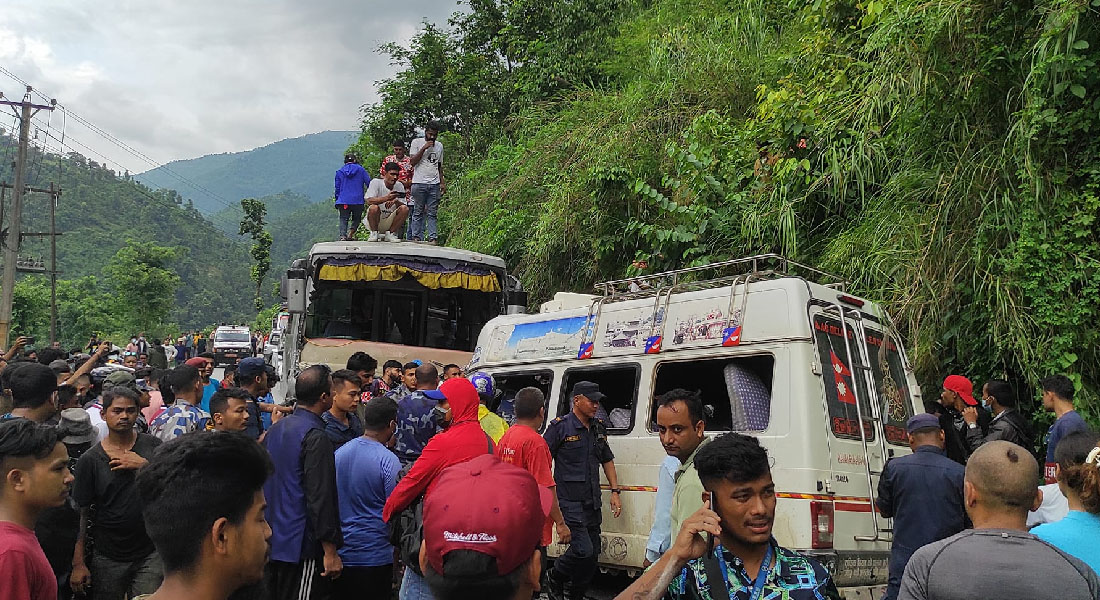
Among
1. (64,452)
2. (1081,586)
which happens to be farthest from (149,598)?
(1081,586)

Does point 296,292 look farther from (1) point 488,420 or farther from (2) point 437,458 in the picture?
(2) point 437,458

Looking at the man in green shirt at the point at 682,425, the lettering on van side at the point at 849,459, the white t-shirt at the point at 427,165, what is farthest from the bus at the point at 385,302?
the man in green shirt at the point at 682,425

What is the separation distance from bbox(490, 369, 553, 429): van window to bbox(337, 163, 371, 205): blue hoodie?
6.68 m

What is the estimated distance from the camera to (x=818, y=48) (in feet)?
36.4

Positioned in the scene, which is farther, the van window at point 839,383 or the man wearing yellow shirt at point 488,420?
the man wearing yellow shirt at point 488,420

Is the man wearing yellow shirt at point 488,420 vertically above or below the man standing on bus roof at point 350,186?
below

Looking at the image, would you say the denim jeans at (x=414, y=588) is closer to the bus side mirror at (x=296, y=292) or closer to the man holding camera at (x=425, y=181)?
the bus side mirror at (x=296, y=292)

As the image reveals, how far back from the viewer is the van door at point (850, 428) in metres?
6.01

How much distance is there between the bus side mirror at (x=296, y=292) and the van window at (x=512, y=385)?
4200 millimetres

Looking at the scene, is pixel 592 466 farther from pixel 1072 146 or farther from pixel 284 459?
pixel 1072 146

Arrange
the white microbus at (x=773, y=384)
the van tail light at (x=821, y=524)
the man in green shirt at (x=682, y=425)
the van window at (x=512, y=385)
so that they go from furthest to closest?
the van window at (x=512, y=385) < the white microbus at (x=773, y=384) < the van tail light at (x=821, y=524) < the man in green shirt at (x=682, y=425)


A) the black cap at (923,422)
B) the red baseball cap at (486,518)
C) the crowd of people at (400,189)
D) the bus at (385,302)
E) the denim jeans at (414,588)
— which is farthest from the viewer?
the crowd of people at (400,189)

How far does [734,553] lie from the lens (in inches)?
105

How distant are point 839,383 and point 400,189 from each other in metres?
9.51
